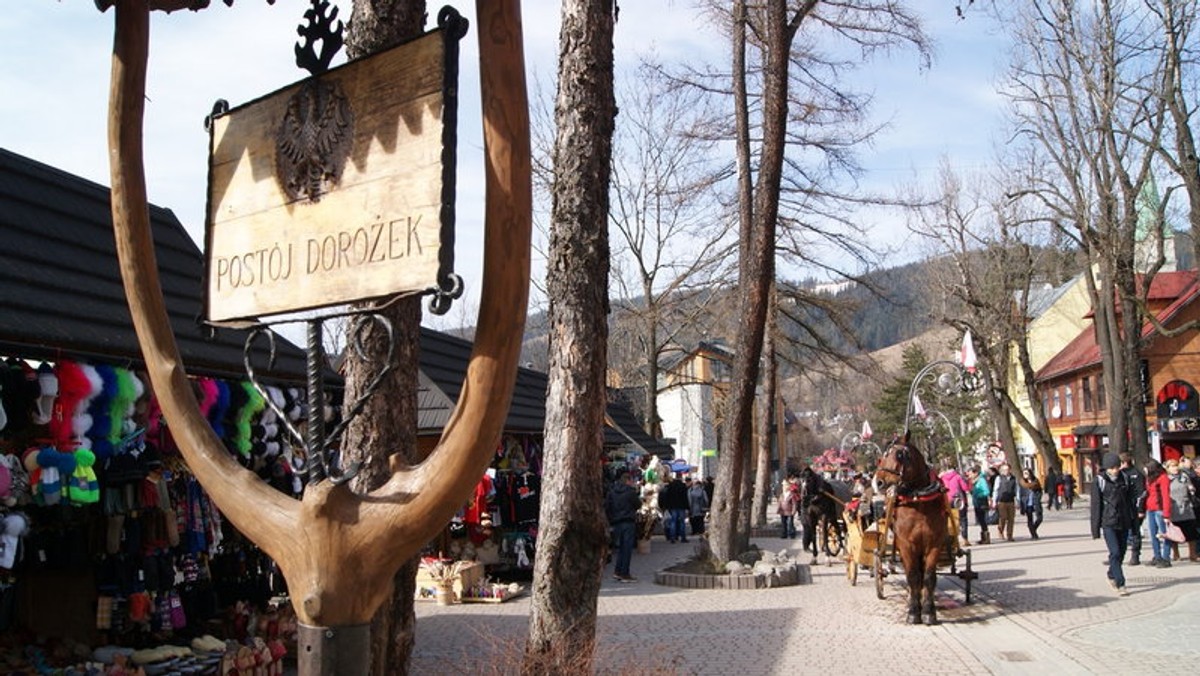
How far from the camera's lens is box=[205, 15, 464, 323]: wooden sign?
2.88 m

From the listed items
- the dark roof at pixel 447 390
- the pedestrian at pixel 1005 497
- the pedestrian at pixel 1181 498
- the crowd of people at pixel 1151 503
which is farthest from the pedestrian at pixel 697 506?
the pedestrian at pixel 1181 498

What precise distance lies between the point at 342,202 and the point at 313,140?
24 centimetres

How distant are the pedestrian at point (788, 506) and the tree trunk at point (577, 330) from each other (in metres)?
23.4

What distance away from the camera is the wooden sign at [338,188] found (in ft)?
9.45

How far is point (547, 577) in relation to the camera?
24.8ft

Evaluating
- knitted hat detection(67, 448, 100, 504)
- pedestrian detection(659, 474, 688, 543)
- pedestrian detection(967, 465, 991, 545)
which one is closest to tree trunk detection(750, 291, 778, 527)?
pedestrian detection(659, 474, 688, 543)

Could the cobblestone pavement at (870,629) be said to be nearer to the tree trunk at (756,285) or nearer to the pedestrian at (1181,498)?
the pedestrian at (1181,498)

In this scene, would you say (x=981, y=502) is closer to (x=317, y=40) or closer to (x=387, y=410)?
(x=387, y=410)

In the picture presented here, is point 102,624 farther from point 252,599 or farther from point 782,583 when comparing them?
point 782,583

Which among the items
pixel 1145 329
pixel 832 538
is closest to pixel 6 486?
pixel 832 538

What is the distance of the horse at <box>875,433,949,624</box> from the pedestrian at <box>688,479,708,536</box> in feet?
56.3

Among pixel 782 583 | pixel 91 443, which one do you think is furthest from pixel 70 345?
pixel 782 583

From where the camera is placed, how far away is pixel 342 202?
3.05 meters

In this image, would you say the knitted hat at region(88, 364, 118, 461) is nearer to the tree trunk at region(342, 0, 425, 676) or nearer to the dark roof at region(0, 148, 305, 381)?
the dark roof at region(0, 148, 305, 381)
